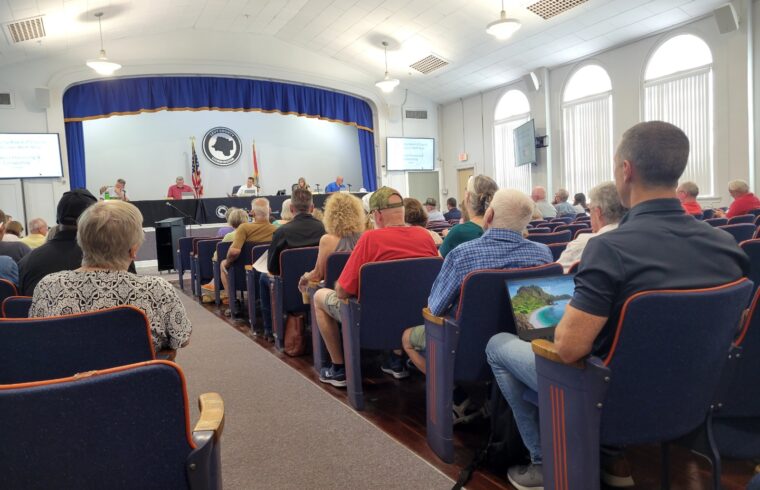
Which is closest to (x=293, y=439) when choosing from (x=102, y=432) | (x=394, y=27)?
(x=102, y=432)

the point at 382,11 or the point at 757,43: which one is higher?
the point at 382,11

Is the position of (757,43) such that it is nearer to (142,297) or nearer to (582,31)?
(582,31)

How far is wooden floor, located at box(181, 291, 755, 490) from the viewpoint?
187 centimetres

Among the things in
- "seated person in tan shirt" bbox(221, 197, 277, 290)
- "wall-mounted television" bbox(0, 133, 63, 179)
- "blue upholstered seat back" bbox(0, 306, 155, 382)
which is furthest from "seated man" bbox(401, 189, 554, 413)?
"wall-mounted television" bbox(0, 133, 63, 179)

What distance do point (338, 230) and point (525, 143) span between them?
8.77 metres

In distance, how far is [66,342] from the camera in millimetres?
1357

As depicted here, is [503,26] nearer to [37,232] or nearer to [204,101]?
[37,232]

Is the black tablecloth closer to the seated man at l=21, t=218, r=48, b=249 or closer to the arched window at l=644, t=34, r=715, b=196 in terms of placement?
the seated man at l=21, t=218, r=48, b=249

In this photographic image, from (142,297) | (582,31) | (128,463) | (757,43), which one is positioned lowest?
(128,463)

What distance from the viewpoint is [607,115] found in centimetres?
964

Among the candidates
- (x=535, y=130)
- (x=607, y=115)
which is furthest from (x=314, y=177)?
(x=607, y=115)

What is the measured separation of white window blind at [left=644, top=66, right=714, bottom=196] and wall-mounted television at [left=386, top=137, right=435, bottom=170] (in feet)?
19.5

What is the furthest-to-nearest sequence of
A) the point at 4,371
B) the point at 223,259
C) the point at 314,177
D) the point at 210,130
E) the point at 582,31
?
the point at 314,177 → the point at 210,130 → the point at 582,31 → the point at 223,259 → the point at 4,371

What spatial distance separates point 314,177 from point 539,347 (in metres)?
13.4
